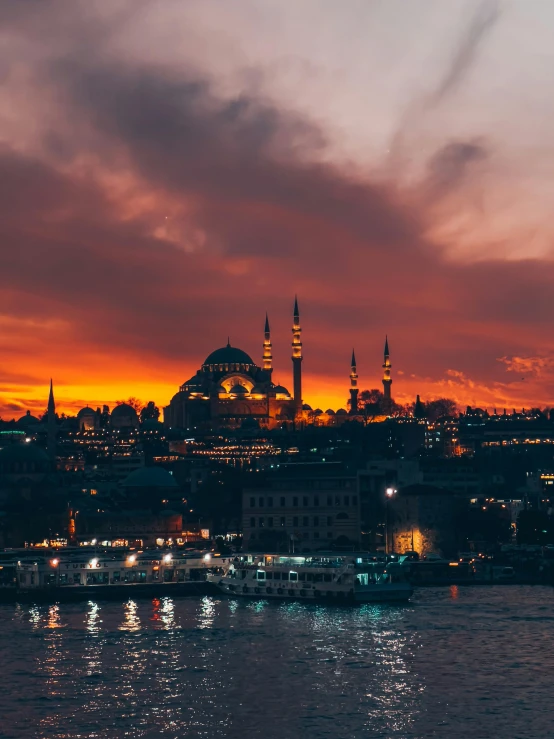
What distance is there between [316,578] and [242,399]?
397 feet

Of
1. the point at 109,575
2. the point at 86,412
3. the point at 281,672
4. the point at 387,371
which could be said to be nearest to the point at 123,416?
the point at 86,412

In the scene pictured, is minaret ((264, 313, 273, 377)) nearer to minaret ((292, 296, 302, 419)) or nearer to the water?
minaret ((292, 296, 302, 419))

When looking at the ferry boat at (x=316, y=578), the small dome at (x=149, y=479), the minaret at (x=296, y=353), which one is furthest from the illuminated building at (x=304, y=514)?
the minaret at (x=296, y=353)

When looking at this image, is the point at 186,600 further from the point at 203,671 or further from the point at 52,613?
the point at 203,671

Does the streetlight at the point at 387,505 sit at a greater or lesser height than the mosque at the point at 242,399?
lesser

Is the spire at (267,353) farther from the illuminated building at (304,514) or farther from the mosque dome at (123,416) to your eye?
the illuminated building at (304,514)

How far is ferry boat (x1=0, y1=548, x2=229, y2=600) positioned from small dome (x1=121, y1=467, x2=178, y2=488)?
41.6 metres

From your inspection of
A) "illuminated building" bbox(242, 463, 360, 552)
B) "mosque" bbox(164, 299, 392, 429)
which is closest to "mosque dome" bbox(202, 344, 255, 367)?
"mosque" bbox(164, 299, 392, 429)

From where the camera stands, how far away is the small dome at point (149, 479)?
117000mm

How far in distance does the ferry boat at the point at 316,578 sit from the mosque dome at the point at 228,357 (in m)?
120

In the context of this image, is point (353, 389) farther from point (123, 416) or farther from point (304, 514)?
point (304, 514)

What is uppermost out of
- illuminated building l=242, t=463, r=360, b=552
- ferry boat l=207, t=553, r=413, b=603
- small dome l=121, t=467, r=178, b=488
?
small dome l=121, t=467, r=178, b=488

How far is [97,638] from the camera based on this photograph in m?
52.7

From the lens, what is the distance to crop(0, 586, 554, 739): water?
38094 mm
